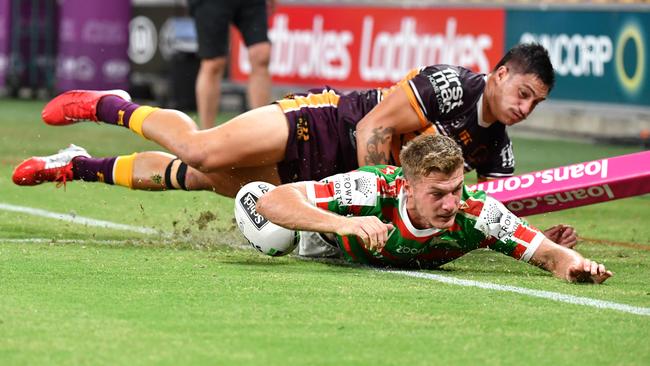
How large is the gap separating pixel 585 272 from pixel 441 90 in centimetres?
133

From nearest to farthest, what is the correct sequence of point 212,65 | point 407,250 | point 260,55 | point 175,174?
point 407,250 → point 175,174 → point 260,55 → point 212,65

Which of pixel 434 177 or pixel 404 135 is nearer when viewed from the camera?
pixel 434 177

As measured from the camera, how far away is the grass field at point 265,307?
14.5 feet

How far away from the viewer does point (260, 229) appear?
638 centimetres

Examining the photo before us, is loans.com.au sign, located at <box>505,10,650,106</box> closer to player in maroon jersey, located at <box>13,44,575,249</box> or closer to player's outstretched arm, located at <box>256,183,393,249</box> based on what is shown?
player in maroon jersey, located at <box>13,44,575,249</box>

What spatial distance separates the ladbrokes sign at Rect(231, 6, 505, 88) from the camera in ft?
50.2

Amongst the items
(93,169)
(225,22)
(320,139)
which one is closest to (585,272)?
(320,139)

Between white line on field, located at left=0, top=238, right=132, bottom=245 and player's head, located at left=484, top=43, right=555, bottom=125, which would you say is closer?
player's head, located at left=484, top=43, right=555, bottom=125

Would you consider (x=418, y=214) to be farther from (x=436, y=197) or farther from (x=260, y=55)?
(x=260, y=55)

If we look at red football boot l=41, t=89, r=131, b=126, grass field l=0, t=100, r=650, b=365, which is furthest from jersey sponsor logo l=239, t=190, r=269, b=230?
red football boot l=41, t=89, r=131, b=126

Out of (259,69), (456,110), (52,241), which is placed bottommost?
(52,241)

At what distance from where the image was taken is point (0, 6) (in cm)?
2042

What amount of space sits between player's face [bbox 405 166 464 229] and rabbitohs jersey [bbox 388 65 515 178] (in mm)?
964

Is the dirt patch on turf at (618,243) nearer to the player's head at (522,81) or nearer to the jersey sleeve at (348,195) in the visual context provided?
the player's head at (522,81)
